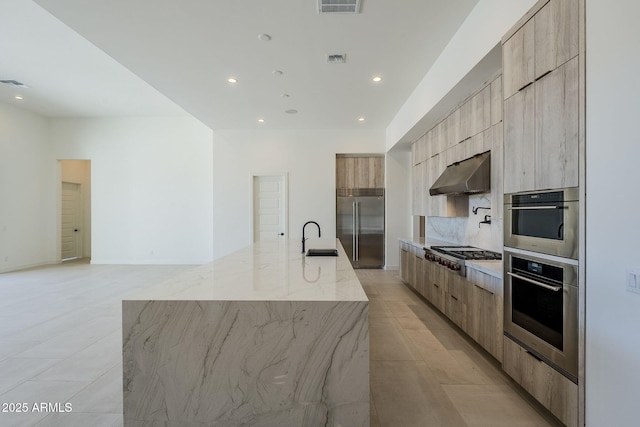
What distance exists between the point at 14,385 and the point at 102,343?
71 cm

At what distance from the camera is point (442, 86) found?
3.23m

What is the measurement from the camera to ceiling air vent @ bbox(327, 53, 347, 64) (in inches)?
131

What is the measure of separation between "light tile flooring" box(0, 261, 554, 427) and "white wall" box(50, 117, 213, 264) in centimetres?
278

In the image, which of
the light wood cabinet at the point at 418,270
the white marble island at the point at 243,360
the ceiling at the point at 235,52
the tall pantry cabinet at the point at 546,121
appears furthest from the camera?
the light wood cabinet at the point at 418,270

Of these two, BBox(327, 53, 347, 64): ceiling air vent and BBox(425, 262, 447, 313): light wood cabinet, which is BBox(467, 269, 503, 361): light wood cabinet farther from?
BBox(327, 53, 347, 64): ceiling air vent

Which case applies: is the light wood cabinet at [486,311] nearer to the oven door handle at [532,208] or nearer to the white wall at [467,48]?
the oven door handle at [532,208]

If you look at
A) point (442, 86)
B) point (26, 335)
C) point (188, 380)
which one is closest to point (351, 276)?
point (188, 380)

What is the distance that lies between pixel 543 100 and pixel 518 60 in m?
0.44

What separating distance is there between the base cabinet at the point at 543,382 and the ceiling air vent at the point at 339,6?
3063 mm

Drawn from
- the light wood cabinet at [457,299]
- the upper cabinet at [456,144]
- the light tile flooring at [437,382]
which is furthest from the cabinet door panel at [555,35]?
the light tile flooring at [437,382]

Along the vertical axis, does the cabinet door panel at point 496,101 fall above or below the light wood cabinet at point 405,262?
above

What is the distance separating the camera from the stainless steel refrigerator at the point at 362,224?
6.36 meters

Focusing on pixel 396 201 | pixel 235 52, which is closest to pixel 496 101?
pixel 235 52

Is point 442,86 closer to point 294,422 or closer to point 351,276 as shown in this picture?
point 351,276
